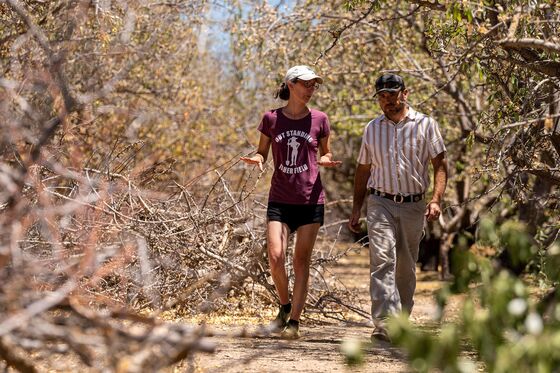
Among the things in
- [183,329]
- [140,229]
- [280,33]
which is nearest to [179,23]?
[280,33]

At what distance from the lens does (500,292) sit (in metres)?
3.50

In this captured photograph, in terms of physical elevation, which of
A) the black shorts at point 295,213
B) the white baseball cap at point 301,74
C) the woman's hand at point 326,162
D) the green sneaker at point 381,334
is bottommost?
the green sneaker at point 381,334

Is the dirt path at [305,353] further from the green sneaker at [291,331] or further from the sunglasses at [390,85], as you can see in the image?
the sunglasses at [390,85]

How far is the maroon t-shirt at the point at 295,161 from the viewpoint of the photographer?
26.8 feet

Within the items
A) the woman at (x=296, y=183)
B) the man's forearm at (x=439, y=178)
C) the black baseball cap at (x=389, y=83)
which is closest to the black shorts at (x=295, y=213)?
the woman at (x=296, y=183)

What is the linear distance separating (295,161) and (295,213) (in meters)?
0.38

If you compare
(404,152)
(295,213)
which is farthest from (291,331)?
(404,152)

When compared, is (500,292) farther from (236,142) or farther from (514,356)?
(236,142)

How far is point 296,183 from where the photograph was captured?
8.17m

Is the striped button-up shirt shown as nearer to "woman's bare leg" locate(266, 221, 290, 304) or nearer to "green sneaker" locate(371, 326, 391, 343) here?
"woman's bare leg" locate(266, 221, 290, 304)

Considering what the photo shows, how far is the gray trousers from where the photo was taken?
820 cm

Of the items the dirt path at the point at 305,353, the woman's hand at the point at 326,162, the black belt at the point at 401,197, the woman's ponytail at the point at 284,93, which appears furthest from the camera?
the woman's ponytail at the point at 284,93

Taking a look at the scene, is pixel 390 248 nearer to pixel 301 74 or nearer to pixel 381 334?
pixel 381 334

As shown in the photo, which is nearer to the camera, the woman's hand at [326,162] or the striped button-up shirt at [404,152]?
the woman's hand at [326,162]
